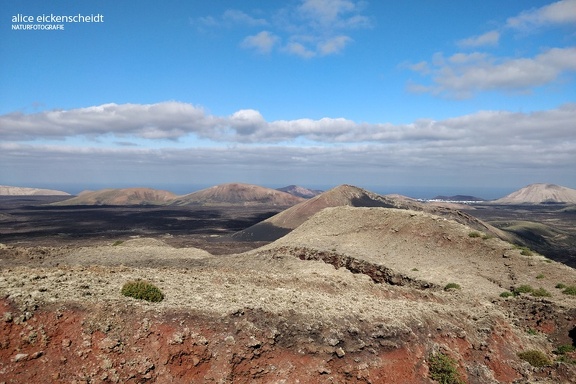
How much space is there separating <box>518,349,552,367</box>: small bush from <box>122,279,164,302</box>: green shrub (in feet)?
65.5

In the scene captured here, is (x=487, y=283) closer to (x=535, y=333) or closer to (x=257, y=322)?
(x=535, y=333)

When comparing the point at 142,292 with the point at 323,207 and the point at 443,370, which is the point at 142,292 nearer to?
the point at 443,370

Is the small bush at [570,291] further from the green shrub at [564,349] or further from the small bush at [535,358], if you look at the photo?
the small bush at [535,358]

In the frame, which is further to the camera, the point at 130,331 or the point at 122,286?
the point at 122,286

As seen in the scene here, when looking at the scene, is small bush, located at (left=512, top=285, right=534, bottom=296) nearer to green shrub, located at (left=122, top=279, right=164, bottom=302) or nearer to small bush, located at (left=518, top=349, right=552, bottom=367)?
small bush, located at (left=518, top=349, right=552, bottom=367)

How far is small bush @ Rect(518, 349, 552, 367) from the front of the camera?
19.7 m

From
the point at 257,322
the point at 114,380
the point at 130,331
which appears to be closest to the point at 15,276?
the point at 130,331

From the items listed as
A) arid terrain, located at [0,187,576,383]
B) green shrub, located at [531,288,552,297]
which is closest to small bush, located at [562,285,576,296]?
arid terrain, located at [0,187,576,383]

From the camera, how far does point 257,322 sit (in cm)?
1548

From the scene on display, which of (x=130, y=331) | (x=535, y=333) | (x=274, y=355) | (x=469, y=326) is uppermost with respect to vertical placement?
(x=130, y=331)

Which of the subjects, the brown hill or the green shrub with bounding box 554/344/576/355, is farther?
the brown hill

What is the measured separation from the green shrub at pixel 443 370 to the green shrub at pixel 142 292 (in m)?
12.6

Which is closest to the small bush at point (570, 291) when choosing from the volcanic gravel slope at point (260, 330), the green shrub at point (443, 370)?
the volcanic gravel slope at point (260, 330)

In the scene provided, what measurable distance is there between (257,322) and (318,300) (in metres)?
5.06
